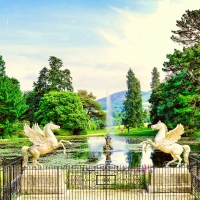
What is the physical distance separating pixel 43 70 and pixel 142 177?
6719 centimetres

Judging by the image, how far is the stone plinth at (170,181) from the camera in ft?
47.4

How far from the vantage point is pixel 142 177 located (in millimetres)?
16375

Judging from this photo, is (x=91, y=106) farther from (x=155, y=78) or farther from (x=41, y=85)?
(x=155, y=78)

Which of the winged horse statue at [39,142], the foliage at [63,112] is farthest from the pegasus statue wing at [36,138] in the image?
the foliage at [63,112]

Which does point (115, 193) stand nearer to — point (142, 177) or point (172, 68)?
point (142, 177)

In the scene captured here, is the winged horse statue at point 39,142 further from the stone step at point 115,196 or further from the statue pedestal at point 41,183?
the stone step at point 115,196

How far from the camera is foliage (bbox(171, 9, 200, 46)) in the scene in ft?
153

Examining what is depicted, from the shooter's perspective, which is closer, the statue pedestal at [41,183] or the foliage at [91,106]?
the statue pedestal at [41,183]

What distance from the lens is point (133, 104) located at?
85.4 metres

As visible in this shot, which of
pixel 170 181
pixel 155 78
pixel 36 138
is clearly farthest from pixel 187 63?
pixel 155 78

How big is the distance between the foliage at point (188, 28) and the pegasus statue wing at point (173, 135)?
1336 inches

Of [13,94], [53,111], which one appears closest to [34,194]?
[13,94]

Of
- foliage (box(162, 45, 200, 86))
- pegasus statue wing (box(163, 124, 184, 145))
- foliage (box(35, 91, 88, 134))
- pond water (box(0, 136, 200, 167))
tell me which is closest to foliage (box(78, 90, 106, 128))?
foliage (box(35, 91, 88, 134))

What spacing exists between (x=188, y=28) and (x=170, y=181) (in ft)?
117
